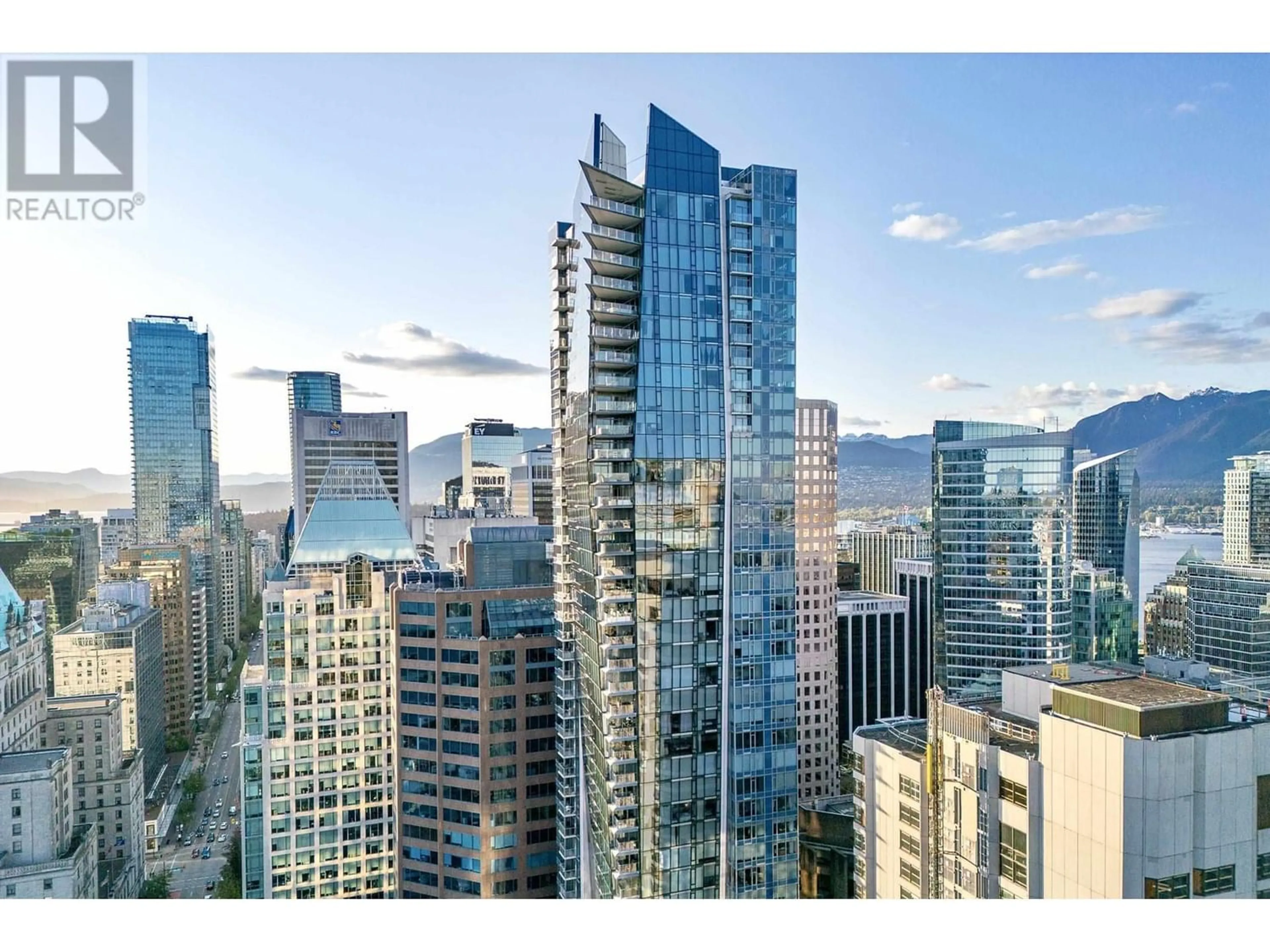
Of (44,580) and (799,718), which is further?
(44,580)

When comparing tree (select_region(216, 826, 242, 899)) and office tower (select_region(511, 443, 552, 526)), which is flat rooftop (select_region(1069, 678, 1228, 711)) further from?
office tower (select_region(511, 443, 552, 526))

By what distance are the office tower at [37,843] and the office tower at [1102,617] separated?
20.2 m

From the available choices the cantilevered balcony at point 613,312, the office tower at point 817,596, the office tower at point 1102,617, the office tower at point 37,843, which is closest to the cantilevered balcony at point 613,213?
the cantilevered balcony at point 613,312

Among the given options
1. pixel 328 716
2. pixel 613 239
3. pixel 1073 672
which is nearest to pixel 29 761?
pixel 328 716

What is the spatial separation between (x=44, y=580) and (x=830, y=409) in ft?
72.8

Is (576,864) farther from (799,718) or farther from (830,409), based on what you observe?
(830,409)

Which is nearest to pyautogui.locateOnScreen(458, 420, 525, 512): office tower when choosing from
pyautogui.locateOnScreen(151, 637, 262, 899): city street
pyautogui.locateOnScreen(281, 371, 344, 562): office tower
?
pyautogui.locateOnScreen(281, 371, 344, 562): office tower

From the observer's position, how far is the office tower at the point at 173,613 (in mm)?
25141

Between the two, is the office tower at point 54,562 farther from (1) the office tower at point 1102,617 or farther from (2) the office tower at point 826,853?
(1) the office tower at point 1102,617

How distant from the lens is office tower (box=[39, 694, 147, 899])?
49.6ft

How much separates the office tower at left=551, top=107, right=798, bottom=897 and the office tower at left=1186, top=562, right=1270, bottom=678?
47.2ft

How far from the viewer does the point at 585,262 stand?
824cm

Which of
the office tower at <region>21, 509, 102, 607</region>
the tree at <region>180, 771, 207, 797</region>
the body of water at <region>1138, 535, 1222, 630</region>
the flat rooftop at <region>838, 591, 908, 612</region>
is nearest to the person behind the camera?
the office tower at <region>21, 509, 102, 607</region>
